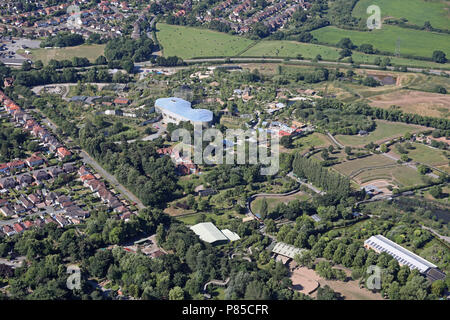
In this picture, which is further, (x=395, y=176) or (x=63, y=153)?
(x=63, y=153)

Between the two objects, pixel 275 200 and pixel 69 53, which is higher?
pixel 69 53

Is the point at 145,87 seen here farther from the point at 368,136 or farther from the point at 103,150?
the point at 368,136

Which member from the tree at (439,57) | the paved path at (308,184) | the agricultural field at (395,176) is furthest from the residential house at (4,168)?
the tree at (439,57)

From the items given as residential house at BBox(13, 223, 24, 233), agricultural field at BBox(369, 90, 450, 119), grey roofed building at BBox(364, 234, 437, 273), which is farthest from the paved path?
residential house at BBox(13, 223, 24, 233)

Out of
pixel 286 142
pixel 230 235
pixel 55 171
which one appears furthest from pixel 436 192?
pixel 55 171

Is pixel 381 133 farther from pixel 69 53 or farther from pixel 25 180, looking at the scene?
pixel 69 53

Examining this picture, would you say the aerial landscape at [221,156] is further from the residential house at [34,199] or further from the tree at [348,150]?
the residential house at [34,199]
